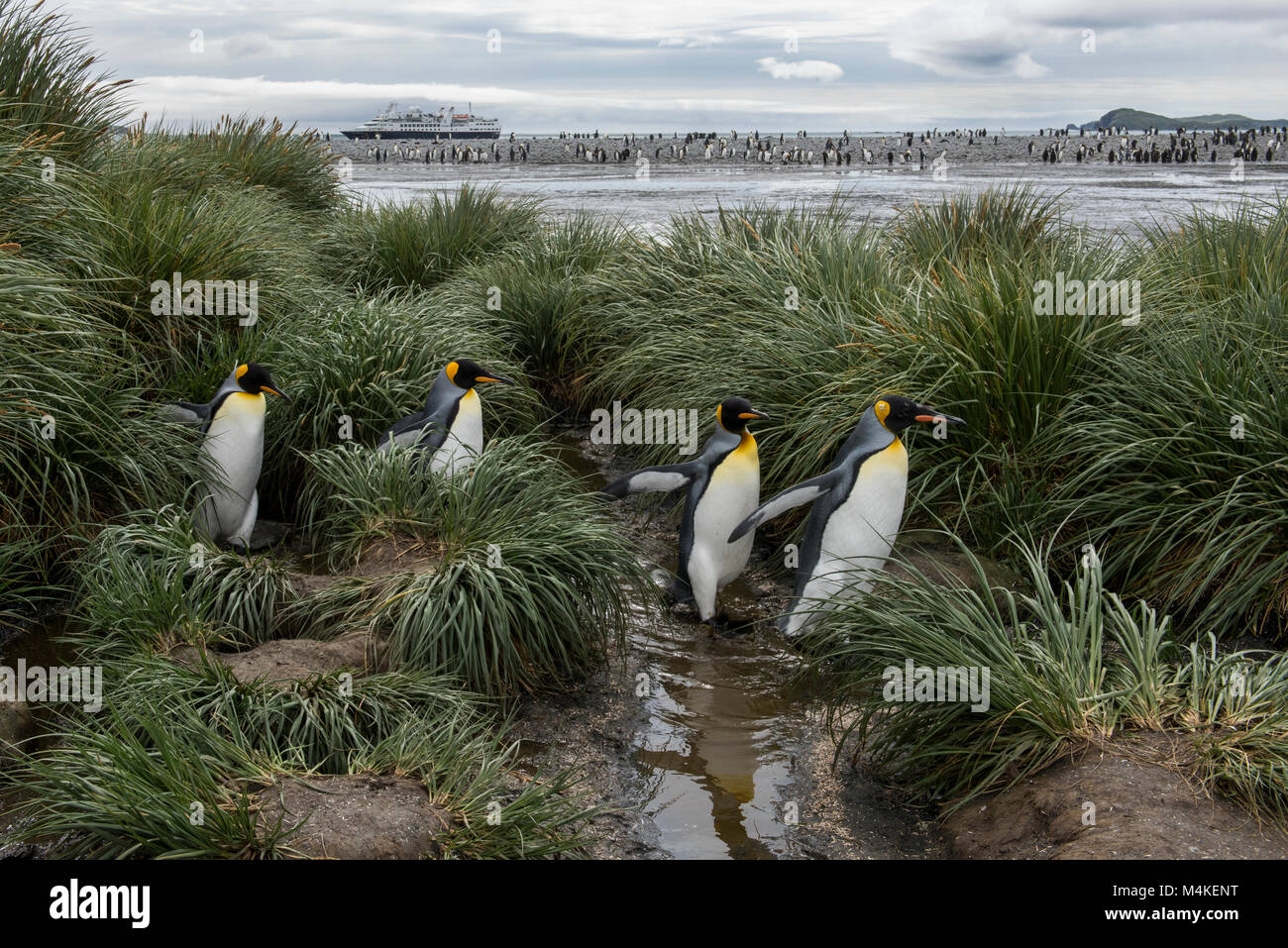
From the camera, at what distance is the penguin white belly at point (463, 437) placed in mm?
5855

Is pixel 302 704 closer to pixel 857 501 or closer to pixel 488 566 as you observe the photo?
pixel 488 566

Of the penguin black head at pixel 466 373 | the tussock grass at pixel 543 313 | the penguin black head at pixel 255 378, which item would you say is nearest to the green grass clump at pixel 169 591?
the penguin black head at pixel 255 378

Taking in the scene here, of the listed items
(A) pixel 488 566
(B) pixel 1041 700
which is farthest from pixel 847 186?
(B) pixel 1041 700

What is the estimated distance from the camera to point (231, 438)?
5.88 meters

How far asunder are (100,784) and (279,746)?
616 millimetres

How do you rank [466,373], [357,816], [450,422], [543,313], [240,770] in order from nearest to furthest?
[357,816] < [240,770] < [450,422] < [466,373] < [543,313]

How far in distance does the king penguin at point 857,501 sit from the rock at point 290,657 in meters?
1.94

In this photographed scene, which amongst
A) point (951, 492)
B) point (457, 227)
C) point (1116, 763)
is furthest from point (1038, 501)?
point (457, 227)

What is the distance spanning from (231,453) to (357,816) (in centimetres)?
327

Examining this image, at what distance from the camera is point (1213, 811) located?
3.29 m

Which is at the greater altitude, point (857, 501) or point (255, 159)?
point (255, 159)

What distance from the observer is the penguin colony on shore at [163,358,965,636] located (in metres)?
5.34

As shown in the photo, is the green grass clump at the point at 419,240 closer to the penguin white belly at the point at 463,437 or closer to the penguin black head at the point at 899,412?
the penguin white belly at the point at 463,437

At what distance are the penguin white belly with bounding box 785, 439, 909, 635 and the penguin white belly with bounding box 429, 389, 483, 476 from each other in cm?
185
